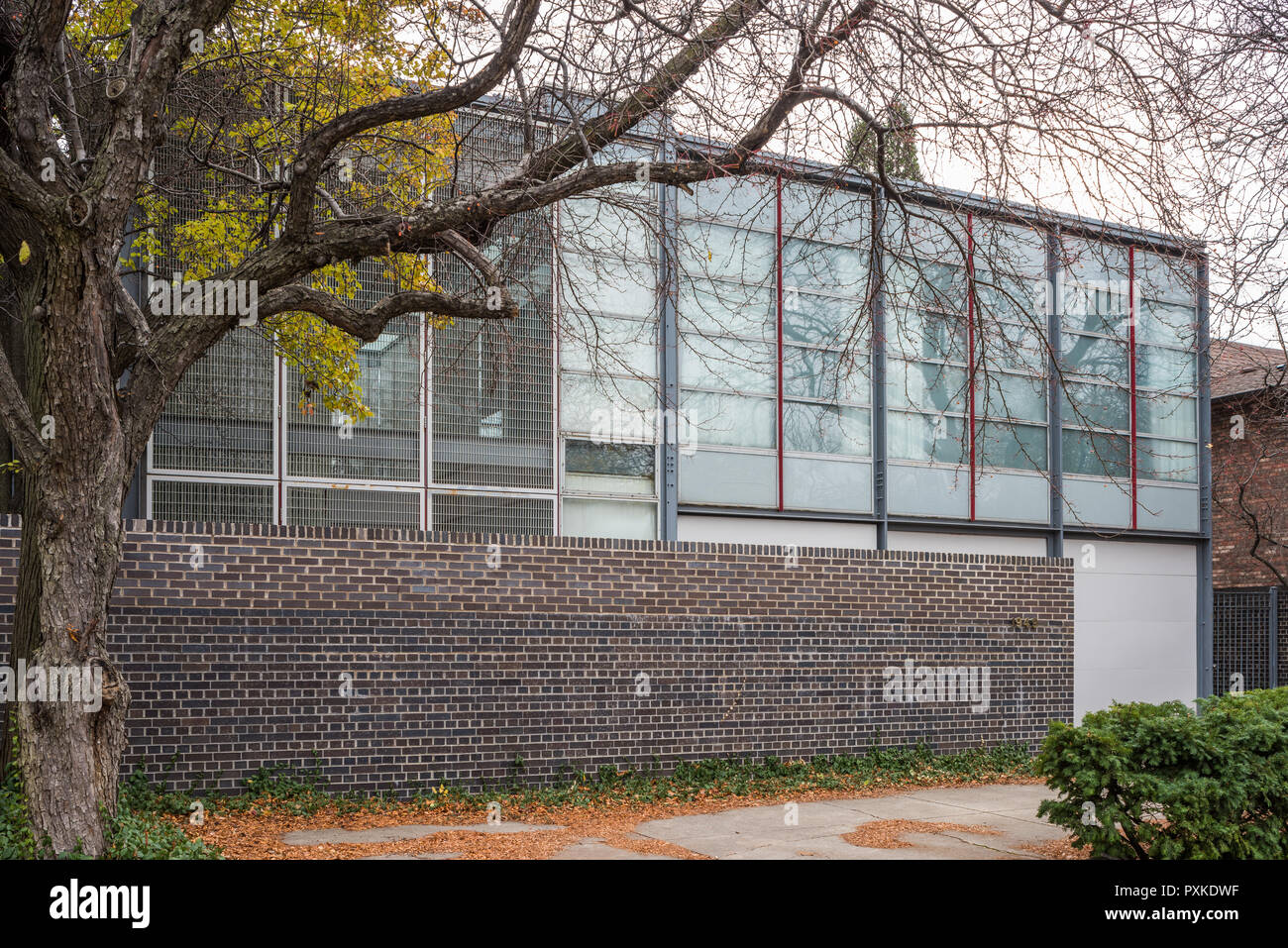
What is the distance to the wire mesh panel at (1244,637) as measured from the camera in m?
21.0

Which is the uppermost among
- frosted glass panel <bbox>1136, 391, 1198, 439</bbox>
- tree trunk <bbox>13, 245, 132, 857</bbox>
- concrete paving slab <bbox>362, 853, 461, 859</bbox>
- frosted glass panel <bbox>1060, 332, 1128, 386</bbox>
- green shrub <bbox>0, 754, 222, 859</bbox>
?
frosted glass panel <bbox>1060, 332, 1128, 386</bbox>

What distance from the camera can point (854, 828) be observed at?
9484mm

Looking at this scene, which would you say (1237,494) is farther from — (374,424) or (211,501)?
(211,501)

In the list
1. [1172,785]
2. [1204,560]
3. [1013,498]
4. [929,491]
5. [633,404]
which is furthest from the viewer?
[1204,560]

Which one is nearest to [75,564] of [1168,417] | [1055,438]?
[1055,438]

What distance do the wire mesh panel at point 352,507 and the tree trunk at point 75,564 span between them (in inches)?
216

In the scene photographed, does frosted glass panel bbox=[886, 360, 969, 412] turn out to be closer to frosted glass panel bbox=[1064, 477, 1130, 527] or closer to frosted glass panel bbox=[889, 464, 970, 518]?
frosted glass panel bbox=[889, 464, 970, 518]

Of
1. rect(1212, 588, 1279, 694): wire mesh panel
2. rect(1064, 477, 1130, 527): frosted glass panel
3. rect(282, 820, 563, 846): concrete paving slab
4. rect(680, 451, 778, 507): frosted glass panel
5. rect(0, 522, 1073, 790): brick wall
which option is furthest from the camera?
rect(1212, 588, 1279, 694): wire mesh panel

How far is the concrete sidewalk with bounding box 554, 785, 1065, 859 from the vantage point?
332 inches

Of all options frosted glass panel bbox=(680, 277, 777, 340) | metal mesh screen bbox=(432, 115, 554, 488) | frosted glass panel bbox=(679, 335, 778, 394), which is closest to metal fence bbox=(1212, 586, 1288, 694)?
frosted glass panel bbox=(679, 335, 778, 394)

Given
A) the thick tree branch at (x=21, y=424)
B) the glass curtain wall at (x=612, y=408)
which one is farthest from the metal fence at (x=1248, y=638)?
the thick tree branch at (x=21, y=424)

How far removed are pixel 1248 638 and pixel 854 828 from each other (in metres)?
15.2

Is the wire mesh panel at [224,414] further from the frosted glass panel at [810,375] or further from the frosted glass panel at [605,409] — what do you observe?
the frosted glass panel at [810,375]

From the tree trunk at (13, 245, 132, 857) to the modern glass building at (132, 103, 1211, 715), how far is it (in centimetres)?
406
